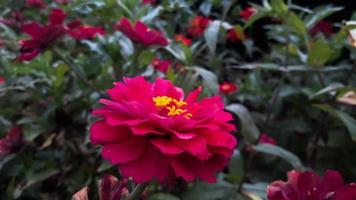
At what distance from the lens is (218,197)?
815 millimetres

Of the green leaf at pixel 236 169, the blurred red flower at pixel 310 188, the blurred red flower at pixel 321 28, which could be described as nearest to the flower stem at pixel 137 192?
the blurred red flower at pixel 310 188

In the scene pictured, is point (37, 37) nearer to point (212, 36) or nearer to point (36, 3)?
point (212, 36)

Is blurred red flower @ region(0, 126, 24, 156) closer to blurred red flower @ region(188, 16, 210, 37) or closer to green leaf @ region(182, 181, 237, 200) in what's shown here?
green leaf @ region(182, 181, 237, 200)

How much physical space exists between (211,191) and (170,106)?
0.94ft

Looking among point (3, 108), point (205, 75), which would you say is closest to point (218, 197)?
point (205, 75)

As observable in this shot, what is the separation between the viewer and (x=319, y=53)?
3.54 ft

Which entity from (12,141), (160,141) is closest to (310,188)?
(160,141)

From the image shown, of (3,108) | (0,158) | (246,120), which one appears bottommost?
(3,108)

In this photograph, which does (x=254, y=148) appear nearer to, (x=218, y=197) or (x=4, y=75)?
(x=218, y=197)

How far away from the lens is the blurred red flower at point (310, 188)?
501mm

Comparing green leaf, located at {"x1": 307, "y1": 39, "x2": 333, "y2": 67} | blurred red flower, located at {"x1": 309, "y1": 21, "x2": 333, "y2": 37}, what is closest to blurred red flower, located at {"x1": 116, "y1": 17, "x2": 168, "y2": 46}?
green leaf, located at {"x1": 307, "y1": 39, "x2": 333, "y2": 67}

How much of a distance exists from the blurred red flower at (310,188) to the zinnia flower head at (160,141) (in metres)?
0.07

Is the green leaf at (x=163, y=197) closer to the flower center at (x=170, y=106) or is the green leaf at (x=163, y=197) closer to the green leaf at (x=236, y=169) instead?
the green leaf at (x=236, y=169)

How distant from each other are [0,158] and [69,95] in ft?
0.91
